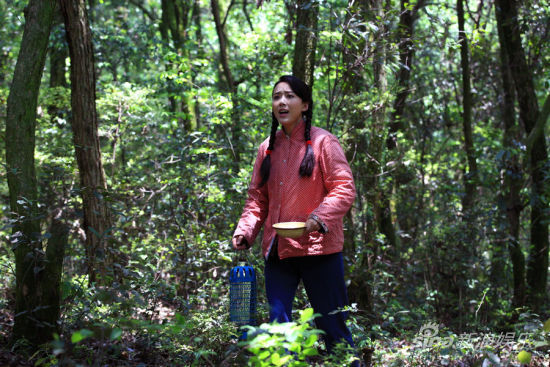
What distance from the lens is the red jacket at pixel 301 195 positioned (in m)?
3.64

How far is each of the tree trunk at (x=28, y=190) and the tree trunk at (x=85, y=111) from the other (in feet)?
4.21

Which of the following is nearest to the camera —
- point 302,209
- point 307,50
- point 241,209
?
point 302,209

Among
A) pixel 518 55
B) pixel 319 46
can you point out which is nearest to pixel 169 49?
pixel 319 46

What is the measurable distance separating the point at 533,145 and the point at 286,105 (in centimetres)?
532

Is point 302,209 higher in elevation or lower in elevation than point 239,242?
higher

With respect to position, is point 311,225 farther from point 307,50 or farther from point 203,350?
point 307,50

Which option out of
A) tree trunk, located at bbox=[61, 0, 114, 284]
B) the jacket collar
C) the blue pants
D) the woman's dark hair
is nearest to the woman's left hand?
the blue pants

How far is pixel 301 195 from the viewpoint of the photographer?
3822 mm

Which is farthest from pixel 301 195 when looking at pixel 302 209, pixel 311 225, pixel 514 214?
pixel 514 214

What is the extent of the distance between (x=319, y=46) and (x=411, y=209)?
12.6 feet

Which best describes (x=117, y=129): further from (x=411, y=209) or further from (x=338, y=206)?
(x=338, y=206)

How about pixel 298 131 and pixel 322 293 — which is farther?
pixel 298 131

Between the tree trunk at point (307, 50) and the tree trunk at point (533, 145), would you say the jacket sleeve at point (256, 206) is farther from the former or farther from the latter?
the tree trunk at point (533, 145)

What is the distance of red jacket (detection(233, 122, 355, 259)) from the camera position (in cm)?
364
